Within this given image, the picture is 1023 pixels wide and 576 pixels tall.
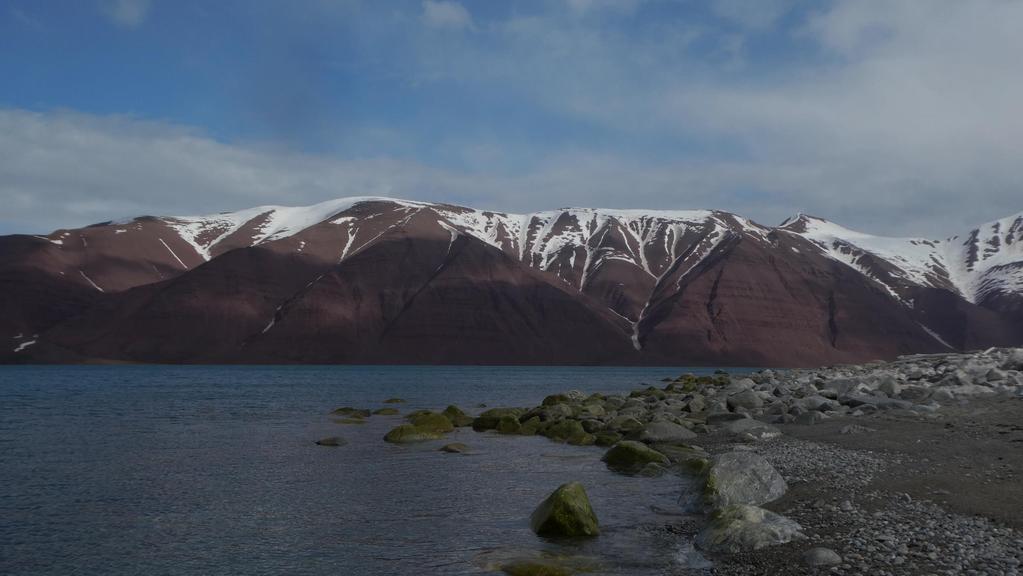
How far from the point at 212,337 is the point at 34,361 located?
3751 centimetres

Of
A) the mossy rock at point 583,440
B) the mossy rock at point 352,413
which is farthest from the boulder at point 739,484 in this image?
the mossy rock at point 352,413

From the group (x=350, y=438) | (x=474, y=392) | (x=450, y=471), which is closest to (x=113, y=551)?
(x=450, y=471)

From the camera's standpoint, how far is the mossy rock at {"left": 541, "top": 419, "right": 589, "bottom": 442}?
111 ft

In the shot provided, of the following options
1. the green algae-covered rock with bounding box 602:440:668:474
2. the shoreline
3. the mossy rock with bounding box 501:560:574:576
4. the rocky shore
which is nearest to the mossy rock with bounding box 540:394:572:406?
the shoreline

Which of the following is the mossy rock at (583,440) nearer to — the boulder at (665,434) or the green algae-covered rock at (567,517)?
the boulder at (665,434)

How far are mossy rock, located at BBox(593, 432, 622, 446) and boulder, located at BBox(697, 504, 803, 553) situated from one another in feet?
53.4

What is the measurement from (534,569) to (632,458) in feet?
40.2

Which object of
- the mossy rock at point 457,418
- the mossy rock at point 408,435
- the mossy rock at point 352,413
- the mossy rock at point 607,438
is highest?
the mossy rock at point 607,438

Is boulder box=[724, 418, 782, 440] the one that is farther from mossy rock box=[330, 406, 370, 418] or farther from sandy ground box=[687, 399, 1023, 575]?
mossy rock box=[330, 406, 370, 418]

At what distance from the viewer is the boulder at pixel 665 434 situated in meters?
30.2

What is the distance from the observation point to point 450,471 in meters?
25.2

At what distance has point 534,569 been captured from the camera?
13758mm

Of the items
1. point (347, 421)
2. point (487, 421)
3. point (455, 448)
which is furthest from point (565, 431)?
point (347, 421)

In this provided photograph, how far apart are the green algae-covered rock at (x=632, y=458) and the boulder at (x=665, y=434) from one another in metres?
4.27
